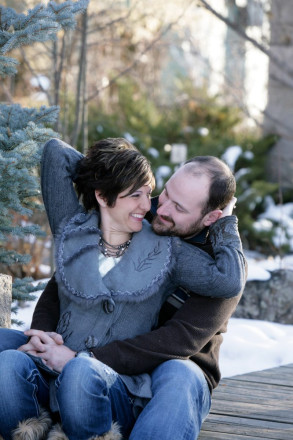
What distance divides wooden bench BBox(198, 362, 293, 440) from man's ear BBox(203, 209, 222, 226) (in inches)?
31.0

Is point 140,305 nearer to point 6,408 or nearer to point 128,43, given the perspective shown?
point 6,408

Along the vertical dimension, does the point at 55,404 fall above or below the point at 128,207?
below

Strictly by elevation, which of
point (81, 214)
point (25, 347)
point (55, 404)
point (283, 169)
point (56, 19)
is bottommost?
point (283, 169)

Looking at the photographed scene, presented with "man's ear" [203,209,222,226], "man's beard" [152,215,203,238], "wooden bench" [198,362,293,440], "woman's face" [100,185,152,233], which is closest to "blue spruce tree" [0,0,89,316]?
"woman's face" [100,185,152,233]

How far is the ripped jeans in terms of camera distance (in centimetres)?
220

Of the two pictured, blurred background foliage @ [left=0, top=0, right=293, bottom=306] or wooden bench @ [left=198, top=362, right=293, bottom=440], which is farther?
blurred background foliage @ [left=0, top=0, right=293, bottom=306]

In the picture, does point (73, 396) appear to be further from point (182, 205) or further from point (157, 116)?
point (157, 116)

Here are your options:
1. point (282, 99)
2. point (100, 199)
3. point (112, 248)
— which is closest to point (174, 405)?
point (112, 248)

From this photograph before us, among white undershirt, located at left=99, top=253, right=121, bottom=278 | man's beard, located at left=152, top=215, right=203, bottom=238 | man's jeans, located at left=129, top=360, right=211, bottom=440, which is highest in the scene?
man's beard, located at left=152, top=215, right=203, bottom=238

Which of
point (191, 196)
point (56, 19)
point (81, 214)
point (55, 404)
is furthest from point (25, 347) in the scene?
point (56, 19)

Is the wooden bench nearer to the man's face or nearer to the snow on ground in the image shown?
the snow on ground

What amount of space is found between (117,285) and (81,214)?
1.17ft

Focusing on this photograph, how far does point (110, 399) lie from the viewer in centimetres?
231

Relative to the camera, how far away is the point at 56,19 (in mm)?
2988
